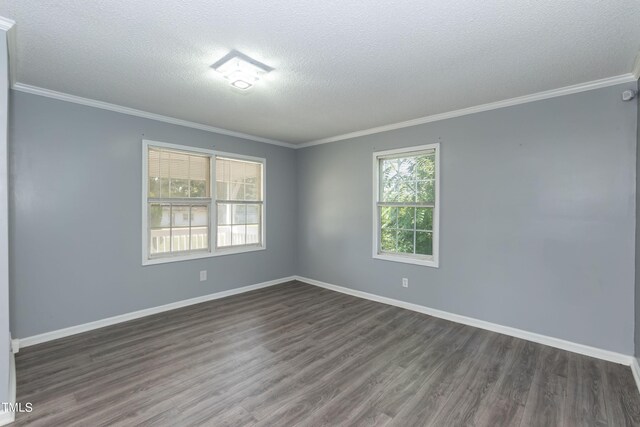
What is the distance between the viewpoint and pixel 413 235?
4145 mm

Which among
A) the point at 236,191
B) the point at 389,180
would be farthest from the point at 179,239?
the point at 389,180

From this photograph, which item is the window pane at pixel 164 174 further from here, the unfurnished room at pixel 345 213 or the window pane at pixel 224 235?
the window pane at pixel 224 235

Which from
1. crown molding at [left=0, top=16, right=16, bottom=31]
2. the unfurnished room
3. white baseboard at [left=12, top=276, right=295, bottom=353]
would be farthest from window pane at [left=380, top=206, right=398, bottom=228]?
crown molding at [left=0, top=16, right=16, bottom=31]

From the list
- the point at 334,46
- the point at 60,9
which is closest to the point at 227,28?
the point at 334,46

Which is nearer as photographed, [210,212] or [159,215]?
[159,215]

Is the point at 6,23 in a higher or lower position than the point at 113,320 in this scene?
higher

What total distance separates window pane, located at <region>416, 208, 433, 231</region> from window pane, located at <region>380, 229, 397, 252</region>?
40cm

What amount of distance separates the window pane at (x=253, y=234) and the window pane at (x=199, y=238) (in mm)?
747

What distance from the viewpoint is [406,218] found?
4211 mm

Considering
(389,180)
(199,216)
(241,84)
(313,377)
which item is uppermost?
(241,84)

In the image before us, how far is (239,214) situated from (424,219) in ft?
9.30

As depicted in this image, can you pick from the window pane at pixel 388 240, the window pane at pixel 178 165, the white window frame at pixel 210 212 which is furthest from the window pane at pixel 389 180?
the window pane at pixel 178 165

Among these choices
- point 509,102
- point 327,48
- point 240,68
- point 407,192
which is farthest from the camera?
point 407,192

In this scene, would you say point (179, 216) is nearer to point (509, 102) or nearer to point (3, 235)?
point (3, 235)
